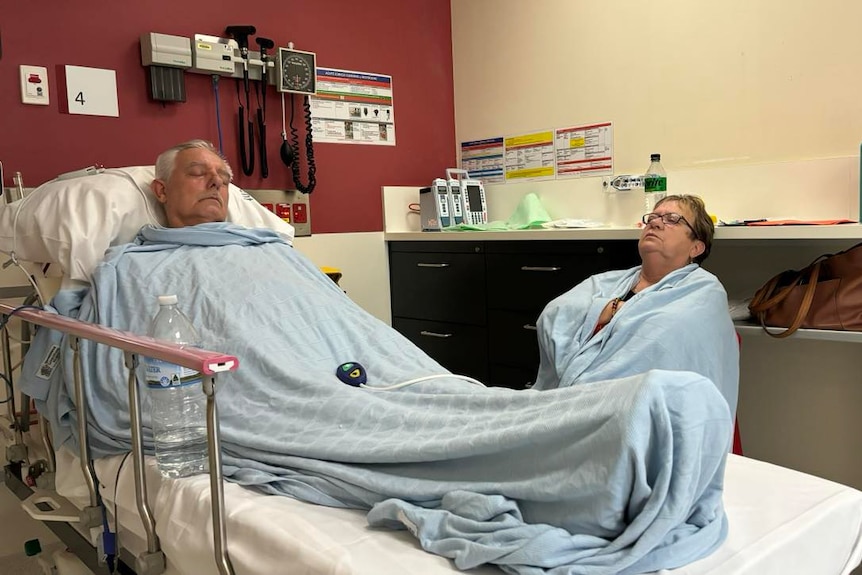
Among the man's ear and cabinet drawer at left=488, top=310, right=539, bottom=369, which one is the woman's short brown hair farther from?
the man's ear

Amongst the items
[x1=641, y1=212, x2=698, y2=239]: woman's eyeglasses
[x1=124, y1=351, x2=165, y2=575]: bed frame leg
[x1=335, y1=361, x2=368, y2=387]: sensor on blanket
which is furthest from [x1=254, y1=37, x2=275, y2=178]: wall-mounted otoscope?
[x1=124, y1=351, x2=165, y2=575]: bed frame leg

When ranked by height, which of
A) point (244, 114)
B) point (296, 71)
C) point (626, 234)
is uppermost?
point (296, 71)

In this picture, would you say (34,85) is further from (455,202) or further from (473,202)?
(473,202)

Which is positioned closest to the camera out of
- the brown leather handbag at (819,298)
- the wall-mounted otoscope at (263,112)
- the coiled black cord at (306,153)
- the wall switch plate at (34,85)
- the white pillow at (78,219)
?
the white pillow at (78,219)

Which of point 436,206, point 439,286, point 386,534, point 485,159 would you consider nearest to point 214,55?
point 436,206

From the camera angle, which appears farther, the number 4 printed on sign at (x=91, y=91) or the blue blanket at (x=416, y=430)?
the number 4 printed on sign at (x=91, y=91)

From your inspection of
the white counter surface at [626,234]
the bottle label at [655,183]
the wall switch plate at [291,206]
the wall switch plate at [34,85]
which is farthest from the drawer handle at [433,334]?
the wall switch plate at [34,85]

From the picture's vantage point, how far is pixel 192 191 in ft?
7.11

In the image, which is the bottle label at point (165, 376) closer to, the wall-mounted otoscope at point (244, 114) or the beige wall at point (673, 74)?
the wall-mounted otoscope at point (244, 114)

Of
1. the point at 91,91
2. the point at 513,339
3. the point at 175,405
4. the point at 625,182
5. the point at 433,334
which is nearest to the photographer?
the point at 175,405

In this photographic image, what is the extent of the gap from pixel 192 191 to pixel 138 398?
1.00 m

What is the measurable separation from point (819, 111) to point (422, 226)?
173cm

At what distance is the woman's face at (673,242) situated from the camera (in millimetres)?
2227

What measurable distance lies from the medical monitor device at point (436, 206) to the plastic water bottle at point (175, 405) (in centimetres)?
164
